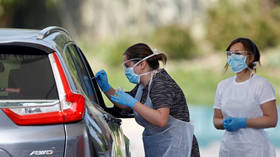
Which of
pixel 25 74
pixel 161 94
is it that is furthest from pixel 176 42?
pixel 25 74

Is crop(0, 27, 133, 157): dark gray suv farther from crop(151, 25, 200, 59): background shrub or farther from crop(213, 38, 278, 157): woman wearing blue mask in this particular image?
crop(151, 25, 200, 59): background shrub

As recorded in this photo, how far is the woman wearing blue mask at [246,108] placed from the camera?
15.6 ft

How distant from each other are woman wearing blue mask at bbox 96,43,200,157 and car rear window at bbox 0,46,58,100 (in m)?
1.19

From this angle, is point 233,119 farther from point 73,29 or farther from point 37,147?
point 73,29

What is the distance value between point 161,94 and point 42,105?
1.48 m

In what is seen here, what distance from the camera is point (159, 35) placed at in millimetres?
21094

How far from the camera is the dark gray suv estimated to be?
10.8ft

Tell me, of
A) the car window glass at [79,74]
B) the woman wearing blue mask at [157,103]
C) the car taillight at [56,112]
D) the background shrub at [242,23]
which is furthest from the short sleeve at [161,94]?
the background shrub at [242,23]

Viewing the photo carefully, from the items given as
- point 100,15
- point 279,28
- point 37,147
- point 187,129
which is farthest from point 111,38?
point 37,147

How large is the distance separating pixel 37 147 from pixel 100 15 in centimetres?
2033

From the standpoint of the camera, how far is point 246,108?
483 centimetres

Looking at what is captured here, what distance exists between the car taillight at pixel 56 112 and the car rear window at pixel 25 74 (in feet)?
0.20

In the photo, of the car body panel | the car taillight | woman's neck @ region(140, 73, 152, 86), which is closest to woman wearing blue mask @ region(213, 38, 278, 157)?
woman's neck @ region(140, 73, 152, 86)

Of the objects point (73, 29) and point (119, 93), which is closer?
point (119, 93)
